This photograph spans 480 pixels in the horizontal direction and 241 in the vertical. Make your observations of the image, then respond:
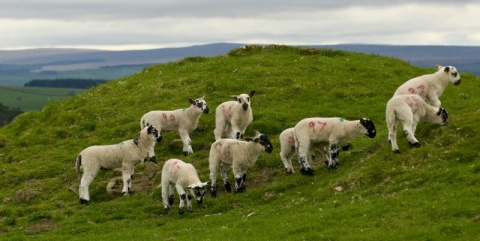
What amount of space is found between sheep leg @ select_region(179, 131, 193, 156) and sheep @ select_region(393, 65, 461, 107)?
9423 mm

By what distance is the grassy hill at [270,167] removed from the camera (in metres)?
20.1

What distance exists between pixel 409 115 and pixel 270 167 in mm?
6547

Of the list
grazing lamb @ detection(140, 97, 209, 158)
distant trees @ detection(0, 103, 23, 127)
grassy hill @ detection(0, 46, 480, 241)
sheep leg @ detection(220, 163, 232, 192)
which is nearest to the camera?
grassy hill @ detection(0, 46, 480, 241)

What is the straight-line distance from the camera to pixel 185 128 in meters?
32.0

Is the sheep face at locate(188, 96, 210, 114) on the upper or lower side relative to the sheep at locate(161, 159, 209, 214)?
upper

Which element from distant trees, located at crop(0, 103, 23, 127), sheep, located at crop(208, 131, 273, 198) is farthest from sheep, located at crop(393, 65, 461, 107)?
distant trees, located at crop(0, 103, 23, 127)

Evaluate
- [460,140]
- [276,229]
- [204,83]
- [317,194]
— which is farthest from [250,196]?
[204,83]

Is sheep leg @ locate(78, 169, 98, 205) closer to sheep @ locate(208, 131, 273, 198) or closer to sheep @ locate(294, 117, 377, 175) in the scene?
sheep @ locate(208, 131, 273, 198)

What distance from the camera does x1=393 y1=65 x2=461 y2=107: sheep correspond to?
27984mm

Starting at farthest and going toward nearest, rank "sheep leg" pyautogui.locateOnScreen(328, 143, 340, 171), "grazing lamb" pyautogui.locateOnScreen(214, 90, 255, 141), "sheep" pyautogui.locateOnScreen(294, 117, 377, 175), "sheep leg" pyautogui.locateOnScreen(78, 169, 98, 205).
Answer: "grazing lamb" pyautogui.locateOnScreen(214, 90, 255, 141)
"sheep leg" pyautogui.locateOnScreen(78, 169, 98, 205)
"sheep leg" pyautogui.locateOnScreen(328, 143, 340, 171)
"sheep" pyautogui.locateOnScreen(294, 117, 377, 175)

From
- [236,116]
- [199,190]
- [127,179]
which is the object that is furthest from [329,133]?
[127,179]

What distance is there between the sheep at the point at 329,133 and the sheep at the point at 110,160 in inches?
257

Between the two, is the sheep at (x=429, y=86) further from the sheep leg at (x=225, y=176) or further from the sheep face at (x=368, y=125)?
the sheep leg at (x=225, y=176)

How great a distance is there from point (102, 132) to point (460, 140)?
760 inches
